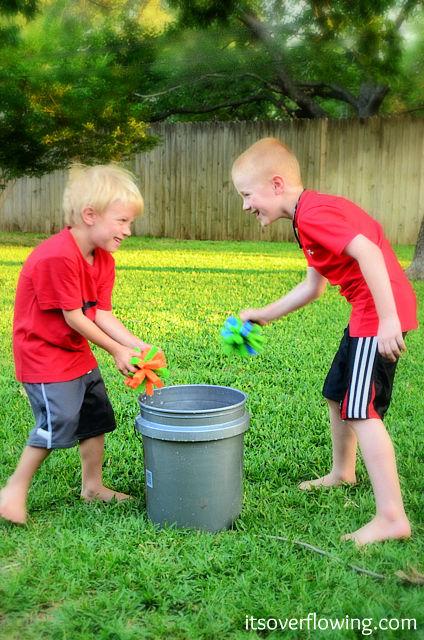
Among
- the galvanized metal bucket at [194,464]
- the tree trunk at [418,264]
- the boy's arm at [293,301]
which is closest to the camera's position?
the galvanized metal bucket at [194,464]

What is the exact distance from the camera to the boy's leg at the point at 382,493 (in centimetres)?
268

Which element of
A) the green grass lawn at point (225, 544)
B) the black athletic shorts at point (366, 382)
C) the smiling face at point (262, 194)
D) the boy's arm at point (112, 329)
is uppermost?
the smiling face at point (262, 194)

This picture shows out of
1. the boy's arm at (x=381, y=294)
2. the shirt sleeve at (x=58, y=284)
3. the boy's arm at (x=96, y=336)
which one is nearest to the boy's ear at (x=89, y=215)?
the shirt sleeve at (x=58, y=284)

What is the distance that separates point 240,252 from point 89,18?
530 cm

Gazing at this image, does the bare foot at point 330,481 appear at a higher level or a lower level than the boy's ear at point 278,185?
lower

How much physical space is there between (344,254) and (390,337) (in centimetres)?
34

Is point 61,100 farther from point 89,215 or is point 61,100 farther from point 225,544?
point 225,544

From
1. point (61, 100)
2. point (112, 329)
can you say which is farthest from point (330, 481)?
point (61, 100)

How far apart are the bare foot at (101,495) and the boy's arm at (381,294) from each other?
1.22 m

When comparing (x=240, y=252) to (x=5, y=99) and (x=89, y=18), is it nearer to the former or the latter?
(x=5, y=99)

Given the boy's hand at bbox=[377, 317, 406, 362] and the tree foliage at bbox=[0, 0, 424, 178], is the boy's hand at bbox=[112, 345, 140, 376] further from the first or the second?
the tree foliage at bbox=[0, 0, 424, 178]

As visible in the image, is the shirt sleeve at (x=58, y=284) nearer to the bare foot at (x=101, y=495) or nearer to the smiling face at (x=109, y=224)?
the smiling face at (x=109, y=224)

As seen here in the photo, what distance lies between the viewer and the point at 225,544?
2662 millimetres

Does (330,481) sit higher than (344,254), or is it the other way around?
(344,254)
